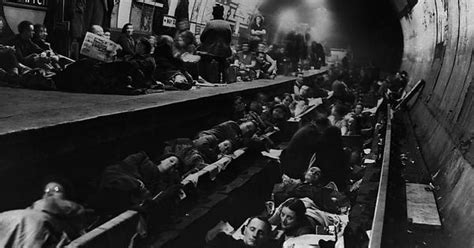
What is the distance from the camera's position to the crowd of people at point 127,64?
9.30 m

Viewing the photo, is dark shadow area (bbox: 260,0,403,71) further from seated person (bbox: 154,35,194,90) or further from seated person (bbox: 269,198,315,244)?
seated person (bbox: 269,198,315,244)

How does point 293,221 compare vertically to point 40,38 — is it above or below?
below

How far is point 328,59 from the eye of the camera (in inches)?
1196

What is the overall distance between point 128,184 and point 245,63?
45.0 feet

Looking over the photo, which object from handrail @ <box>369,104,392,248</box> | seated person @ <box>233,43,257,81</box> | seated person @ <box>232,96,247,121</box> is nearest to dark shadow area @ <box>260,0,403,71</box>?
seated person @ <box>233,43,257,81</box>

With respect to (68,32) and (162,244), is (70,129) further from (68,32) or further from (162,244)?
(68,32)

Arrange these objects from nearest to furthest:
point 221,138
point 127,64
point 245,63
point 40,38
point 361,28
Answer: point 127,64, point 221,138, point 40,38, point 245,63, point 361,28

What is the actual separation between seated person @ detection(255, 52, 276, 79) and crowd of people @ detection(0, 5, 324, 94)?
1728 millimetres

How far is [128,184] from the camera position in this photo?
5801 millimetres

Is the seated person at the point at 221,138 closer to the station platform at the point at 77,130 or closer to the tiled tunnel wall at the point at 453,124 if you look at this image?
the station platform at the point at 77,130

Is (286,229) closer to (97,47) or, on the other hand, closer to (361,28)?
(97,47)

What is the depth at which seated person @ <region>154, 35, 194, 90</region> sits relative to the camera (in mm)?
11594

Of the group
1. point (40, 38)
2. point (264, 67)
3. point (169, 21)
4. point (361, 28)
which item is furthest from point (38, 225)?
point (361, 28)

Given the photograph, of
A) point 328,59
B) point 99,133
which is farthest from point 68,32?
point 328,59
